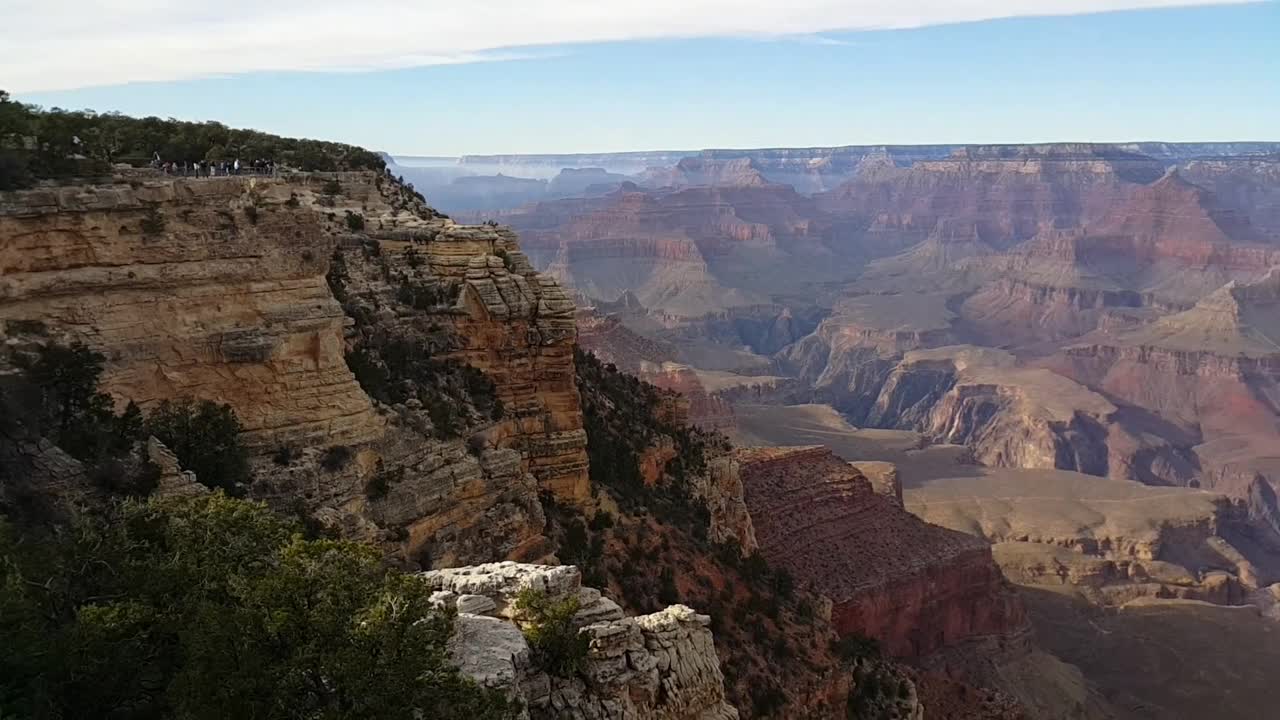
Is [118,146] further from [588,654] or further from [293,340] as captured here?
[588,654]

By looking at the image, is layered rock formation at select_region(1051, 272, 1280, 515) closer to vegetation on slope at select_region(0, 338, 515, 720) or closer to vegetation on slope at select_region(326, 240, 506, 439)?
vegetation on slope at select_region(326, 240, 506, 439)

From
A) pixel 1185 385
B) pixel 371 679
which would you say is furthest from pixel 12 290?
pixel 1185 385

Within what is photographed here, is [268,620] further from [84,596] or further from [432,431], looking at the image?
[432,431]

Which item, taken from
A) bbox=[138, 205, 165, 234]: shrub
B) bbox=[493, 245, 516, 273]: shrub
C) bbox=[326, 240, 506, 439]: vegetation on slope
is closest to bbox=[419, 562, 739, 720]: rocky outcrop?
bbox=[138, 205, 165, 234]: shrub

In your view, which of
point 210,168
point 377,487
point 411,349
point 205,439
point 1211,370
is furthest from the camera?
point 1211,370

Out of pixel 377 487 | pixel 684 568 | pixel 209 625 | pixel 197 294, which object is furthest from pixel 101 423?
pixel 684 568

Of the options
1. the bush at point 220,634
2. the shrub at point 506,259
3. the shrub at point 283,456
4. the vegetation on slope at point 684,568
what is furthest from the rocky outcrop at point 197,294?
the vegetation on slope at point 684,568
